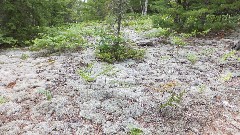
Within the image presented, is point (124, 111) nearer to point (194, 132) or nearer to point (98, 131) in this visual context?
point (98, 131)

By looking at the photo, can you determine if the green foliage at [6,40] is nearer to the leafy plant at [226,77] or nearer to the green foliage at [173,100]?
the green foliage at [173,100]

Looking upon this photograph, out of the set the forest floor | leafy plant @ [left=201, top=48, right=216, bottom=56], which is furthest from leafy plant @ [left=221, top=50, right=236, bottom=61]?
leafy plant @ [left=201, top=48, right=216, bottom=56]

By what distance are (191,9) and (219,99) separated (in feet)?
27.0

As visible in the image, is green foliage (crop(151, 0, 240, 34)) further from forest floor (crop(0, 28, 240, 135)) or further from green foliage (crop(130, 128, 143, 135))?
green foliage (crop(130, 128, 143, 135))

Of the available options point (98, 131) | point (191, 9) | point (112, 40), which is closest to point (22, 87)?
point (98, 131)

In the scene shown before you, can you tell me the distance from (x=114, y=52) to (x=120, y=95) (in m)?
3.22

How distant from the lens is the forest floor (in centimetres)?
574

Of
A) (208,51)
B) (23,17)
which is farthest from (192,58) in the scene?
(23,17)

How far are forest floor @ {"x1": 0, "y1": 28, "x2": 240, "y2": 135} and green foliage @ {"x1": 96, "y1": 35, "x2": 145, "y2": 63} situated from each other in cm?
32

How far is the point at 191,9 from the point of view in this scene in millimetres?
13945

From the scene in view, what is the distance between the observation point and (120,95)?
6984 mm

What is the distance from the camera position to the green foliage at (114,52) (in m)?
9.73

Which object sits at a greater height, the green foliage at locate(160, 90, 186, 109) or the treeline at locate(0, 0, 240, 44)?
the treeline at locate(0, 0, 240, 44)

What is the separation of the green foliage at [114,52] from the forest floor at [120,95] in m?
0.32
